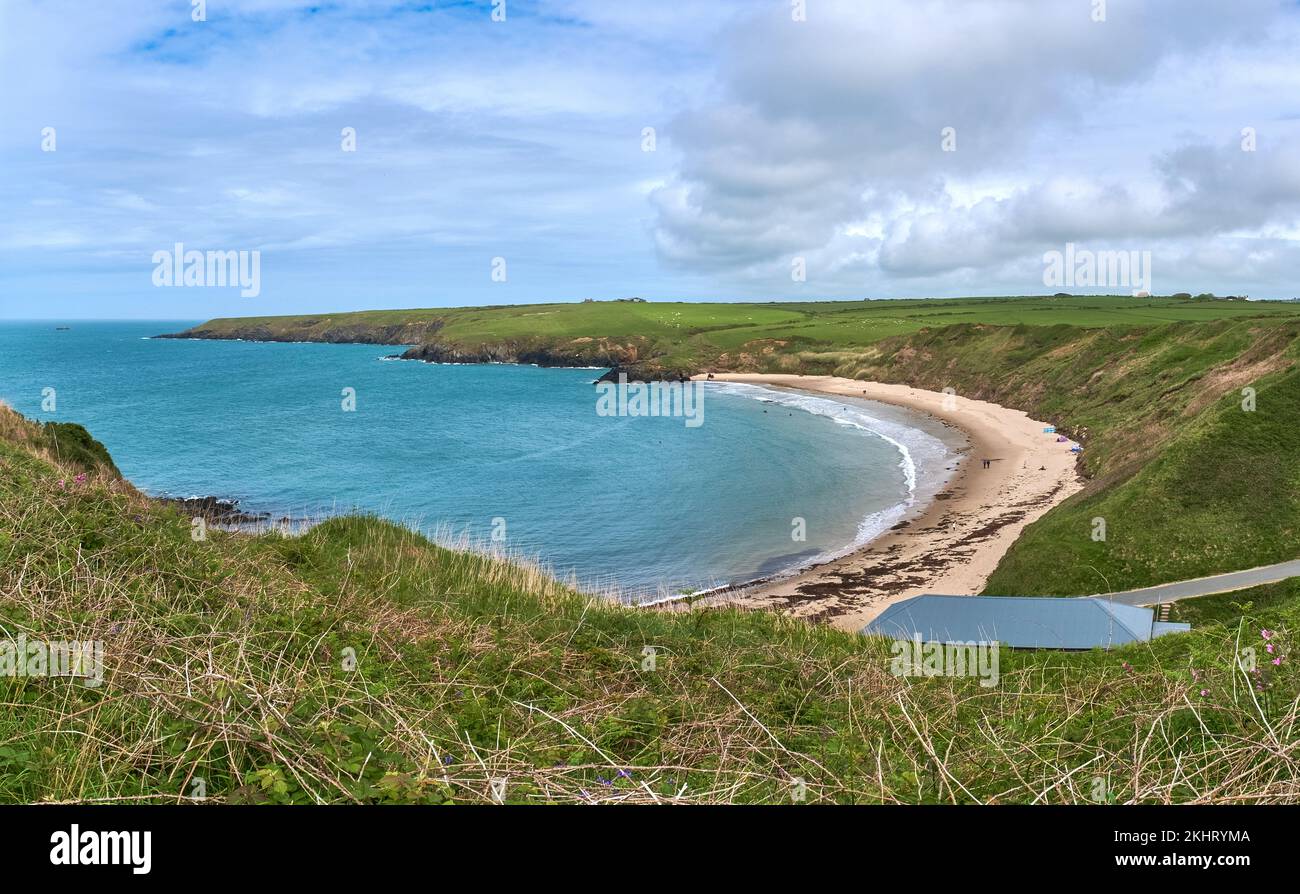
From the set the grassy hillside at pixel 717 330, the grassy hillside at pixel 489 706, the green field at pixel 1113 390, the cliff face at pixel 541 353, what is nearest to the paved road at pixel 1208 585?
the green field at pixel 1113 390

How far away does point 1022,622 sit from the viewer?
60.7ft

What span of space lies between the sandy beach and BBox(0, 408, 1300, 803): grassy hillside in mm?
15680

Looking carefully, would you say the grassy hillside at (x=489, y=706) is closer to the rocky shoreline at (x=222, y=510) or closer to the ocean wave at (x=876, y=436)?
the rocky shoreline at (x=222, y=510)

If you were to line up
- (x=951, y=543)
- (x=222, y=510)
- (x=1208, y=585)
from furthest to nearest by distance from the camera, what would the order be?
1. (x=222, y=510)
2. (x=951, y=543)
3. (x=1208, y=585)

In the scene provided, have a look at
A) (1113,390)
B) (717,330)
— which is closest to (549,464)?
(1113,390)

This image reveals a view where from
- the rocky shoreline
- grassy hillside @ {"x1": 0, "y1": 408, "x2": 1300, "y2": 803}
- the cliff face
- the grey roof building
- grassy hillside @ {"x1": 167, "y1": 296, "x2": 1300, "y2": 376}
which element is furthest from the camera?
the cliff face

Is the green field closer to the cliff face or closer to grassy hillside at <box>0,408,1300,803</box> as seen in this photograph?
the cliff face

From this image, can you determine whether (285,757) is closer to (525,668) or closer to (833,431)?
(525,668)

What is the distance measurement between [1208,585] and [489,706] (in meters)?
26.3

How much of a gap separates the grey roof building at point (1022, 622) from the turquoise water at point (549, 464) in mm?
13958

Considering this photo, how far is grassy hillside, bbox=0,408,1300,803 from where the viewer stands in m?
5.11

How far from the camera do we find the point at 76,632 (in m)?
6.68

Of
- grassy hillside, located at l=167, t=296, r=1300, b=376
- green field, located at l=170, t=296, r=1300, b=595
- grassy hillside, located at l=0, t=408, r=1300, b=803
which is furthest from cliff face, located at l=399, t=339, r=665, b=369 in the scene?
grassy hillside, located at l=0, t=408, r=1300, b=803

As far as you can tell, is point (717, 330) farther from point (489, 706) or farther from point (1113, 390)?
point (489, 706)
